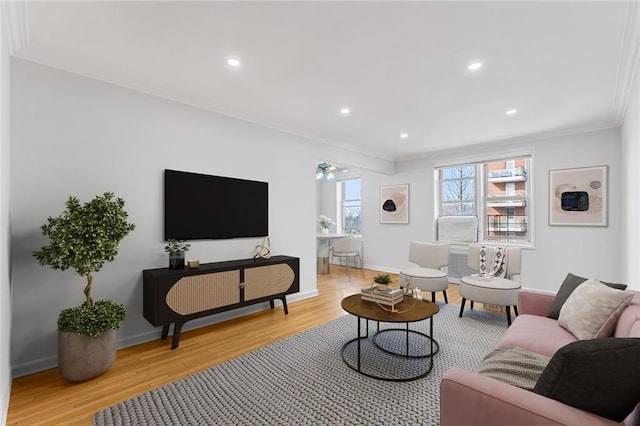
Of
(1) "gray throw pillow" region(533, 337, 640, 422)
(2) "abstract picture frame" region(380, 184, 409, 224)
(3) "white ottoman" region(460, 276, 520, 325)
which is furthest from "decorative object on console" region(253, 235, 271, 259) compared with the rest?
(2) "abstract picture frame" region(380, 184, 409, 224)

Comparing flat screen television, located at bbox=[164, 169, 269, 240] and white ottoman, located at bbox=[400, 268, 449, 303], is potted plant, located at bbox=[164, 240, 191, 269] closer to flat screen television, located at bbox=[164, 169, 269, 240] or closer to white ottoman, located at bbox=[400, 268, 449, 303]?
flat screen television, located at bbox=[164, 169, 269, 240]

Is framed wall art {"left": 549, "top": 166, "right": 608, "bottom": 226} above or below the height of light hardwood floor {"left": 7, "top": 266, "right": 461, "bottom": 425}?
above

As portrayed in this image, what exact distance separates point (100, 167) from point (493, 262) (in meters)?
4.62

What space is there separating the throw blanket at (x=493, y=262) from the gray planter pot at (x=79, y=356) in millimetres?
4106

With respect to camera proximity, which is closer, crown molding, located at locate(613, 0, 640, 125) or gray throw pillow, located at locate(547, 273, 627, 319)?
crown molding, located at locate(613, 0, 640, 125)

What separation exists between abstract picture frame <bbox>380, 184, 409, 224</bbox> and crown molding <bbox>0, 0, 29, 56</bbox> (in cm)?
572

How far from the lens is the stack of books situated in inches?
99.4

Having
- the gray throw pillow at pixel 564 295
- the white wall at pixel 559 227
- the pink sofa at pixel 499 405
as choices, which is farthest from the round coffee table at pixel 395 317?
the white wall at pixel 559 227

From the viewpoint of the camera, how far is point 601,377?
101 cm

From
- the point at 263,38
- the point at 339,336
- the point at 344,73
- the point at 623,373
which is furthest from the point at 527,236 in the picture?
the point at 263,38

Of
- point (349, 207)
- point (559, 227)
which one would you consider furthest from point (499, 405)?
point (349, 207)

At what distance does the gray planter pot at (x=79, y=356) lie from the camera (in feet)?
7.25

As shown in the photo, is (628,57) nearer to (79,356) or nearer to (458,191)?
(458,191)

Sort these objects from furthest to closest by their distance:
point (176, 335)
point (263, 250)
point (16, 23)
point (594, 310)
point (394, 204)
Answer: point (394, 204)
point (263, 250)
point (176, 335)
point (16, 23)
point (594, 310)
